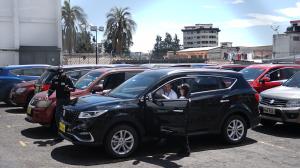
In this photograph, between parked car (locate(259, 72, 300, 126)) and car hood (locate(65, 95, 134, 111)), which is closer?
car hood (locate(65, 95, 134, 111))

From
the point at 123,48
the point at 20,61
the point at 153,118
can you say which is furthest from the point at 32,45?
the point at 153,118

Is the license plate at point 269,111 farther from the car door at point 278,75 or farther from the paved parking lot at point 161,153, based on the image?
the car door at point 278,75

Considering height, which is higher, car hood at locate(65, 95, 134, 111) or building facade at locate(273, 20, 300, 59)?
building facade at locate(273, 20, 300, 59)

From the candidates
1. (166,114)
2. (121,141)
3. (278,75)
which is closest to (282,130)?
(278,75)

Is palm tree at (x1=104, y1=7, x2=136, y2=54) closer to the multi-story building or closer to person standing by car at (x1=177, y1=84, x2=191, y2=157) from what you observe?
person standing by car at (x1=177, y1=84, x2=191, y2=157)

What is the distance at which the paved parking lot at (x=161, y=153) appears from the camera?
7656 millimetres

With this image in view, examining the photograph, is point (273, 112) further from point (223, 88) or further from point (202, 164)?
point (202, 164)

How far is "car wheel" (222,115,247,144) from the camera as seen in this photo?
9.16m

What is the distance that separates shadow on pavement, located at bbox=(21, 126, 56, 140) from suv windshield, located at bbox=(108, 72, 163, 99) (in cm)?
231

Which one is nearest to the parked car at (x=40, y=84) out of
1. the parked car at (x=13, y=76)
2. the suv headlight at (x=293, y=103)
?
the parked car at (x=13, y=76)

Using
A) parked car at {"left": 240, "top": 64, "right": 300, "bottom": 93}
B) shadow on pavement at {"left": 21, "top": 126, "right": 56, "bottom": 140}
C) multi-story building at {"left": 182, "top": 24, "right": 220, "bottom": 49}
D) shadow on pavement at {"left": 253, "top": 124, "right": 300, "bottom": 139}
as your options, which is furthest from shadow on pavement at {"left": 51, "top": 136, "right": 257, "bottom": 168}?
multi-story building at {"left": 182, "top": 24, "right": 220, "bottom": 49}

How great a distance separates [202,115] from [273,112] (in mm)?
2703

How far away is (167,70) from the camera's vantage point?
8820mm

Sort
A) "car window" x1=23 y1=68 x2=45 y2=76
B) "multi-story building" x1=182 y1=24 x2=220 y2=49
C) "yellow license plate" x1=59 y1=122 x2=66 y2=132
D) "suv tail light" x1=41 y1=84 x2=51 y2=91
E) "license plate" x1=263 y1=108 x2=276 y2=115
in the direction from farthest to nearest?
"multi-story building" x1=182 y1=24 x2=220 y2=49, "car window" x1=23 y1=68 x2=45 y2=76, "suv tail light" x1=41 y1=84 x2=51 y2=91, "license plate" x1=263 y1=108 x2=276 y2=115, "yellow license plate" x1=59 y1=122 x2=66 y2=132
